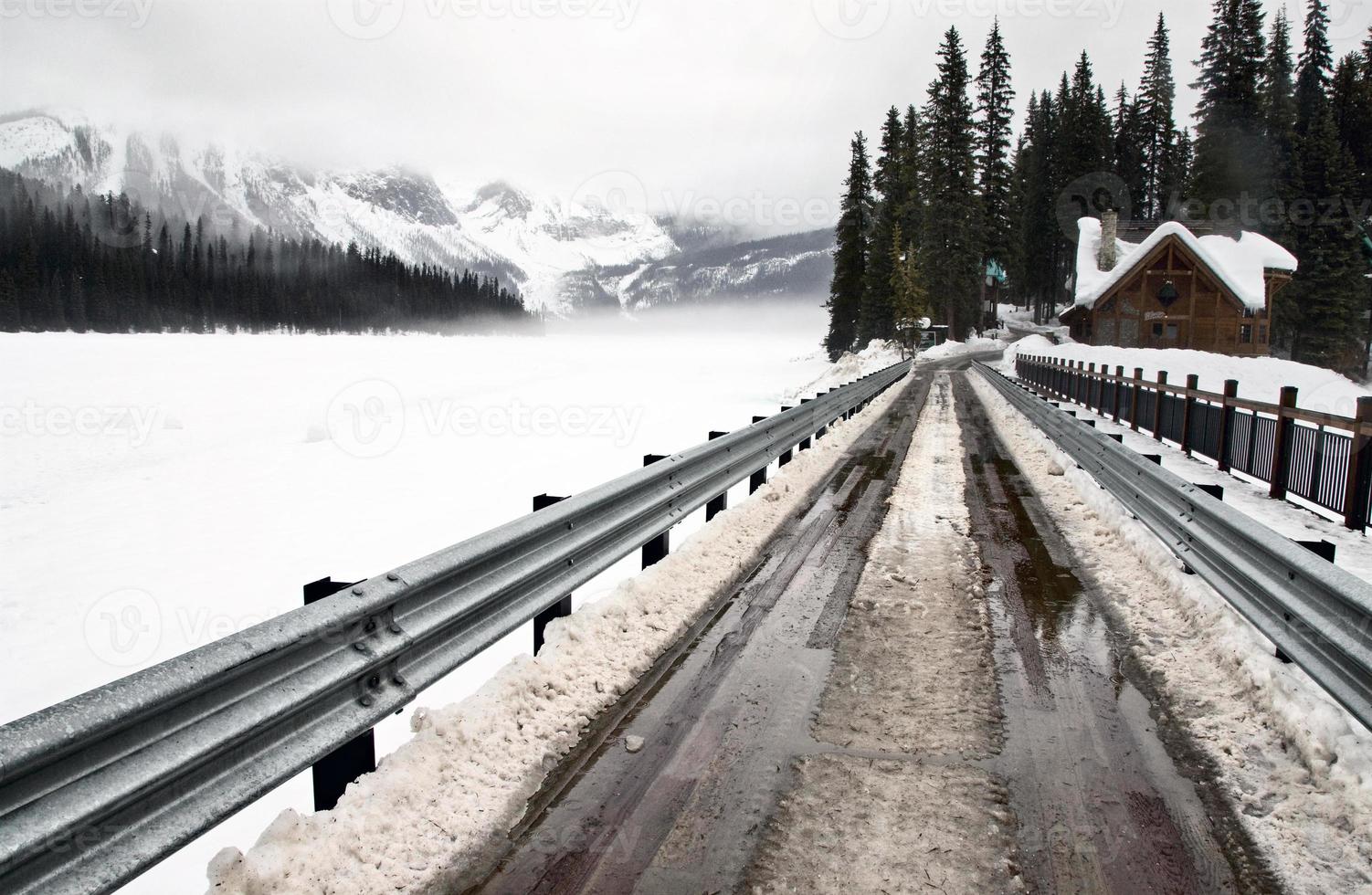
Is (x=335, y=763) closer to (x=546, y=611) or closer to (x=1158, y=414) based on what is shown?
(x=546, y=611)

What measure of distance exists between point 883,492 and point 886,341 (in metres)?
55.3

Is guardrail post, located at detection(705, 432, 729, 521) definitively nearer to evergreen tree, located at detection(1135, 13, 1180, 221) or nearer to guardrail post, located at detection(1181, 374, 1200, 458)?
guardrail post, located at detection(1181, 374, 1200, 458)

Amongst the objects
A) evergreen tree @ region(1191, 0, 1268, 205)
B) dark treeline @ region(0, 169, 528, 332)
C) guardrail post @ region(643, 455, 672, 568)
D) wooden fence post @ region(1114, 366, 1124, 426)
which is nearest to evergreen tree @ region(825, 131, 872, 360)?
evergreen tree @ region(1191, 0, 1268, 205)

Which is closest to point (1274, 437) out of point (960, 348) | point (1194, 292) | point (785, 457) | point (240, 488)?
point (785, 457)

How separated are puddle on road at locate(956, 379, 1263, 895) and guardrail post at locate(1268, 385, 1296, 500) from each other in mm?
5779

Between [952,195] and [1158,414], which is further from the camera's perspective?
[952,195]

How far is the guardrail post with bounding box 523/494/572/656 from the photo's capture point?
4707 mm

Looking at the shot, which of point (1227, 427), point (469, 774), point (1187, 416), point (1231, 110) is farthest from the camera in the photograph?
point (1231, 110)

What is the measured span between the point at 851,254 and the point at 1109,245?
1969 centimetres

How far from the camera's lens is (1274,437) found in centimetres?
1044

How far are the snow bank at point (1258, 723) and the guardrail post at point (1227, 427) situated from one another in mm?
6525

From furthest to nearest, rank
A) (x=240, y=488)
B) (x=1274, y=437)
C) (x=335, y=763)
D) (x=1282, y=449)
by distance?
(x=240, y=488), (x=1274, y=437), (x=1282, y=449), (x=335, y=763)

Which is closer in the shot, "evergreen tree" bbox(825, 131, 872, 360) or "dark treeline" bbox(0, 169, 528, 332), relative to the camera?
"evergreen tree" bbox(825, 131, 872, 360)

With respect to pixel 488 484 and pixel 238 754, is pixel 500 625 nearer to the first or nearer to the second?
pixel 238 754
